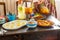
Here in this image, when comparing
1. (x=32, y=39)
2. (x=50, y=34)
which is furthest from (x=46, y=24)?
(x=32, y=39)

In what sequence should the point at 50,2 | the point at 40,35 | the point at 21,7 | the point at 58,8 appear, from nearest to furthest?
the point at 40,35, the point at 21,7, the point at 50,2, the point at 58,8

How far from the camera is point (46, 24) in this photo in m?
1.63

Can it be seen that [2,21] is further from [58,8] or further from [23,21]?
[58,8]

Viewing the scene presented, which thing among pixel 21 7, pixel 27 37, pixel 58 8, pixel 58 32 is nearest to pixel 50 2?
pixel 58 8

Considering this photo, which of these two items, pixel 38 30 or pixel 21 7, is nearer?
pixel 38 30

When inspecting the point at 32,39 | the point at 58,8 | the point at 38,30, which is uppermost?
the point at 58,8

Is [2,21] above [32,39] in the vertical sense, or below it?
above

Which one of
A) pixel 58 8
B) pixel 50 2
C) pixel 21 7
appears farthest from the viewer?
pixel 58 8

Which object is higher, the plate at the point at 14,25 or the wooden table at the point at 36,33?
the plate at the point at 14,25

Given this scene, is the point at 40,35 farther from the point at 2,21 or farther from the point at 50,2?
the point at 50,2

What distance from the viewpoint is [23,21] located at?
1.74 meters

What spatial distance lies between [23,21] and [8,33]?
1.14 ft

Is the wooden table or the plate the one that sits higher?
the plate

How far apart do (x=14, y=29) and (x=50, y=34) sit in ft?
1.44
